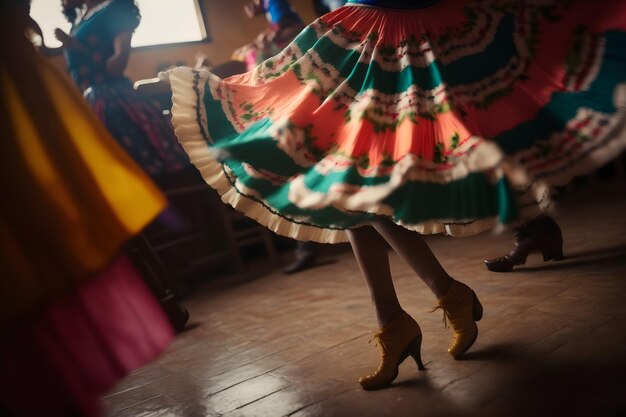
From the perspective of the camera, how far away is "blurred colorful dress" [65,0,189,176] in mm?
2699

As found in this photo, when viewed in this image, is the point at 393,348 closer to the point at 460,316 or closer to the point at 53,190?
the point at 460,316

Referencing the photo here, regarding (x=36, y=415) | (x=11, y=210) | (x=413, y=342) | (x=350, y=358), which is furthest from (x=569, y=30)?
(x=36, y=415)

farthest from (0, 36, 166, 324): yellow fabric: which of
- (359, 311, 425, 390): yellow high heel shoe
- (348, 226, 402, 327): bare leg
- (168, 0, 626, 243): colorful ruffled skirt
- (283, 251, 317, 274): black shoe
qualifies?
(283, 251, 317, 274): black shoe

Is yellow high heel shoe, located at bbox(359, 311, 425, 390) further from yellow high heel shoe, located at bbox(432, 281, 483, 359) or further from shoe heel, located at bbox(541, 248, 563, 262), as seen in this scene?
shoe heel, located at bbox(541, 248, 563, 262)

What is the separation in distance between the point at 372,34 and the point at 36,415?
1.11 m

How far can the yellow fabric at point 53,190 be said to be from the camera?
0.77m

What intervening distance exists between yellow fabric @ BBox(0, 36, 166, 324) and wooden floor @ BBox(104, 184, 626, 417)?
630mm

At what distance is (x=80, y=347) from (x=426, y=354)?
3.13ft

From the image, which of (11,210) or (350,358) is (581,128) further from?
(11,210)

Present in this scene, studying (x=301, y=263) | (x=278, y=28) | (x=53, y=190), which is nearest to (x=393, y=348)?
(x=53, y=190)

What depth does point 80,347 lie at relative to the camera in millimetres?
799

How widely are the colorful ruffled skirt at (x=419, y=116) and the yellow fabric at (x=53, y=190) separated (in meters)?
0.23

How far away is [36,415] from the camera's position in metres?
0.73

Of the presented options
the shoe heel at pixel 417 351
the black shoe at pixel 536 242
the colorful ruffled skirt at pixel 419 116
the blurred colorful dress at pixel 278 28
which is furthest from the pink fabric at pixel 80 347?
the blurred colorful dress at pixel 278 28
